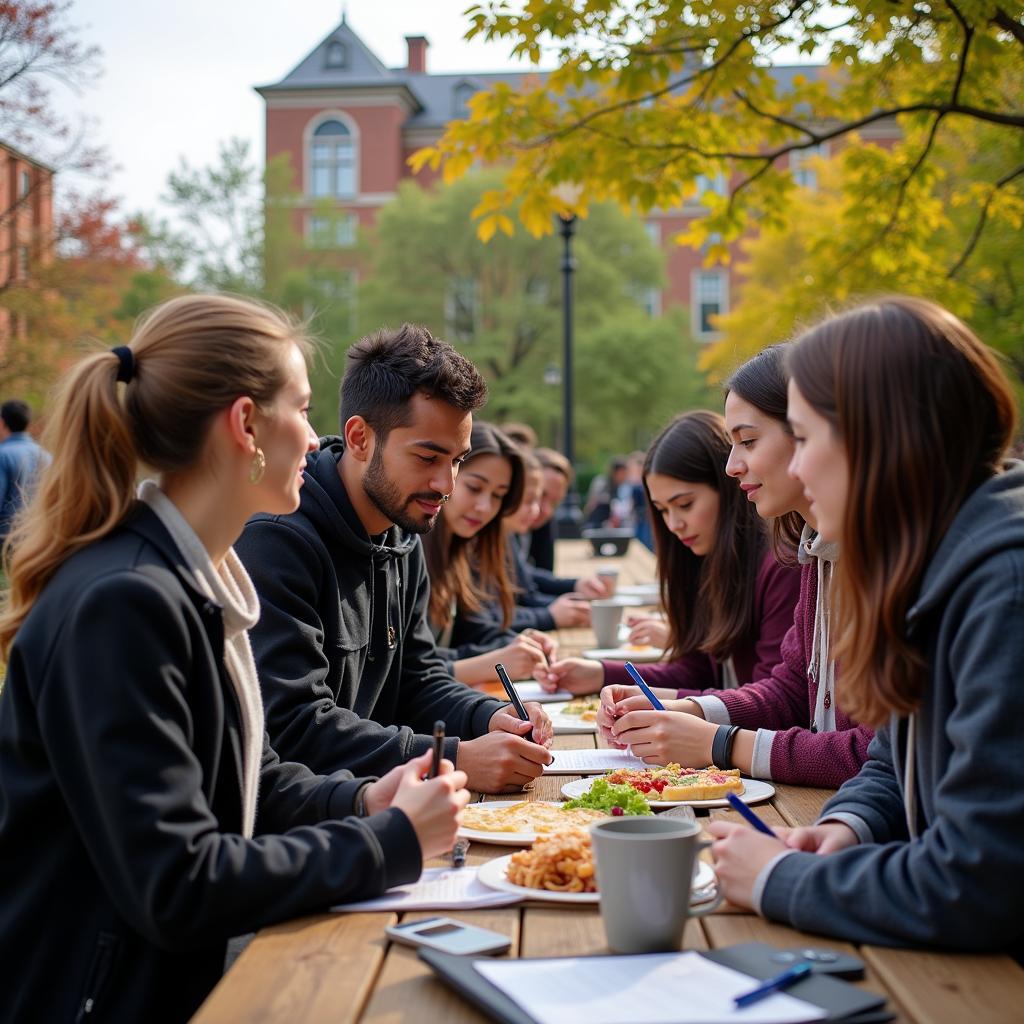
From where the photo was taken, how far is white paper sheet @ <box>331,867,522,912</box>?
194 centimetres

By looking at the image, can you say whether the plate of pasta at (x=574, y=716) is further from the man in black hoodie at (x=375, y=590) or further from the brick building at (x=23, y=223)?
the brick building at (x=23, y=223)

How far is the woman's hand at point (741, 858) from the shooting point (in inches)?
74.0

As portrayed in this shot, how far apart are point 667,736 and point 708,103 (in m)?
4.19

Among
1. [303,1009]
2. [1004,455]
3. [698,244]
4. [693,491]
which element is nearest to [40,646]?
[303,1009]

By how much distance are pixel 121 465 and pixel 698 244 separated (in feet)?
17.7

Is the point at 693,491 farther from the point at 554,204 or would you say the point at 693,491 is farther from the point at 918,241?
the point at 918,241

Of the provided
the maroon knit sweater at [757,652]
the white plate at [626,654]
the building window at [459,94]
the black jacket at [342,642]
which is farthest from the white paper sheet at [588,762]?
the building window at [459,94]

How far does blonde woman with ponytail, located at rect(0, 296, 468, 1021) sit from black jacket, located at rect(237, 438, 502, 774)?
0.45 meters

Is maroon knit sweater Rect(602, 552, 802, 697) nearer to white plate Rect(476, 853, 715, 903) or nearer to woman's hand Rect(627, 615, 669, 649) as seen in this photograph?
woman's hand Rect(627, 615, 669, 649)

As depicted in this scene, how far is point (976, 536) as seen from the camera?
178 centimetres

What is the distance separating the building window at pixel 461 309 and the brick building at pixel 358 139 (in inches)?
343

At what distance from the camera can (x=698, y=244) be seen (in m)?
6.97

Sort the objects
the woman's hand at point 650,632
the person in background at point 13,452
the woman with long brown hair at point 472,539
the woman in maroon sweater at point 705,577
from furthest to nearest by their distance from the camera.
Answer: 1. the person in background at point 13,452
2. the woman with long brown hair at point 472,539
3. the woman's hand at point 650,632
4. the woman in maroon sweater at point 705,577

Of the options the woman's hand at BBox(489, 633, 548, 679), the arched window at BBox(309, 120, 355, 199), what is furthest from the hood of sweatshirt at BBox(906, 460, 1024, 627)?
the arched window at BBox(309, 120, 355, 199)
